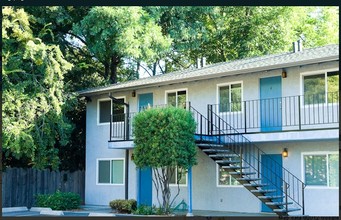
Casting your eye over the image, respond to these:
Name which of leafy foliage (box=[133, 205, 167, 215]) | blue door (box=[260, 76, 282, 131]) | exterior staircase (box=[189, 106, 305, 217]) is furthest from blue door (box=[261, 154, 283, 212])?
leafy foliage (box=[133, 205, 167, 215])

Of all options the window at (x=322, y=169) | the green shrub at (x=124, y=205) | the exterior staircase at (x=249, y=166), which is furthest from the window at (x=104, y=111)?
the window at (x=322, y=169)

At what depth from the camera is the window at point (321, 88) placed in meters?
17.0

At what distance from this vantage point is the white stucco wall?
1706cm

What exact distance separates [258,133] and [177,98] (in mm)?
4429

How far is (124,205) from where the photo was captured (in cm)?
1978

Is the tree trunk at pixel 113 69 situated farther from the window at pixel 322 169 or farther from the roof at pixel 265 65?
the window at pixel 322 169

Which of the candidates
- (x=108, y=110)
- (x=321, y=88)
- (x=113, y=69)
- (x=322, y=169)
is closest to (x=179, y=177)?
(x=108, y=110)

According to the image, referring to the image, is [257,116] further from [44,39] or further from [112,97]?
[44,39]

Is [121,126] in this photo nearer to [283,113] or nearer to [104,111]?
[104,111]

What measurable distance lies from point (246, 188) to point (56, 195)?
7.57 metres

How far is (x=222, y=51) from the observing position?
104 ft

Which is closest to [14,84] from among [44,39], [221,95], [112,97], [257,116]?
[112,97]

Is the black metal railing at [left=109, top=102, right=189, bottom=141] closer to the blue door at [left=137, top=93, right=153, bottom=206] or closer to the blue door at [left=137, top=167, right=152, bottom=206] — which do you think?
the blue door at [left=137, top=93, right=153, bottom=206]

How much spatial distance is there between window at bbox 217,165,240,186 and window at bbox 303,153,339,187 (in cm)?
265
